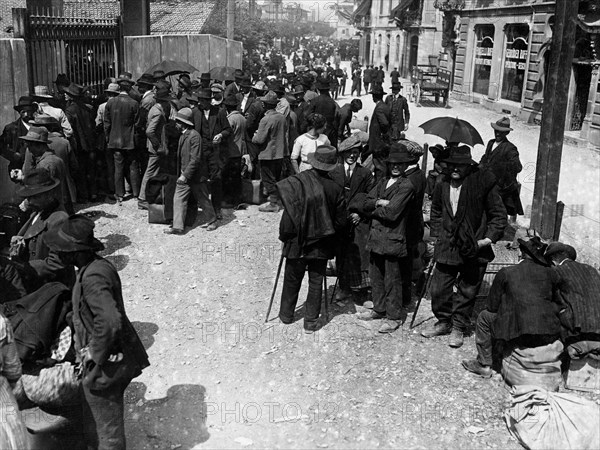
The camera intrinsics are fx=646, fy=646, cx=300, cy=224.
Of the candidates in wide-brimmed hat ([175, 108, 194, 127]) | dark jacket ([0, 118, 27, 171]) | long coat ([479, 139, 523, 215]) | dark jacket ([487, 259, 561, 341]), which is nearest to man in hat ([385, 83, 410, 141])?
long coat ([479, 139, 523, 215])

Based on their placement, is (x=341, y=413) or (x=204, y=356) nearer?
(x=341, y=413)

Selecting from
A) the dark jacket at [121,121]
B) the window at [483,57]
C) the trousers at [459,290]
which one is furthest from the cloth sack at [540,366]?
the window at [483,57]

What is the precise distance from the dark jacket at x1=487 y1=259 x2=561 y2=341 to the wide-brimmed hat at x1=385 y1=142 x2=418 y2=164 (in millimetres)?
1615

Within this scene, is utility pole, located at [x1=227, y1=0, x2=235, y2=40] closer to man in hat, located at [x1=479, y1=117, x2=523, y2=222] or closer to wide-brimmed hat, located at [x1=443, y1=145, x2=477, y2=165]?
man in hat, located at [x1=479, y1=117, x2=523, y2=222]

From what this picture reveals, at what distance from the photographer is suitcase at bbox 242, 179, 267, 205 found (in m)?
11.2

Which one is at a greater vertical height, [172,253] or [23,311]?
[23,311]

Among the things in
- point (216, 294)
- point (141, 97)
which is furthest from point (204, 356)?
point (141, 97)

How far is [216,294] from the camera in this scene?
7844mm

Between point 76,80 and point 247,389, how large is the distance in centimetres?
892

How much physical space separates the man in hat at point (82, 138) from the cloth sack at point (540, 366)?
7.57 m

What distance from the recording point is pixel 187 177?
31.2ft

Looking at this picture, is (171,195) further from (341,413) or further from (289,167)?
(341,413)

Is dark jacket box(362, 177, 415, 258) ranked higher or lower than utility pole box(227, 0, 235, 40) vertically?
lower

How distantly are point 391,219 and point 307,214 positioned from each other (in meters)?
0.87
